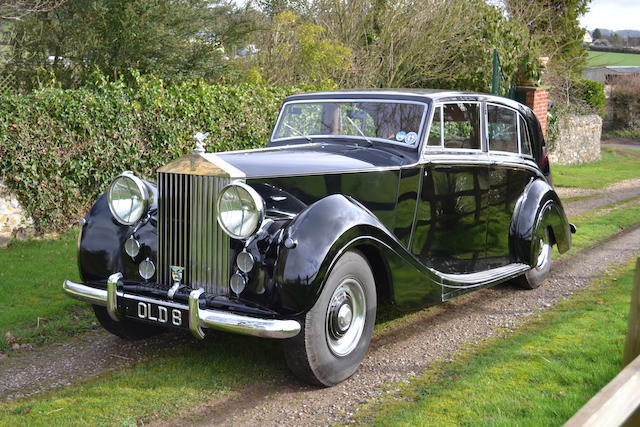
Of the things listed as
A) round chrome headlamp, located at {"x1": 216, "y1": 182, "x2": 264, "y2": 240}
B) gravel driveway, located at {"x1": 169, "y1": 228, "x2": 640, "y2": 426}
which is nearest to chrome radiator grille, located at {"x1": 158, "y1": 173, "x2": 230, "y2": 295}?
round chrome headlamp, located at {"x1": 216, "y1": 182, "x2": 264, "y2": 240}

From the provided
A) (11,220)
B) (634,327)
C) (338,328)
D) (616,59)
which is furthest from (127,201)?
(616,59)

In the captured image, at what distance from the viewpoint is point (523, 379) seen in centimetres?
418

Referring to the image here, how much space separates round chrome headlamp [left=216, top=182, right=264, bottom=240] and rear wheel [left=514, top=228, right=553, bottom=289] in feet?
11.1

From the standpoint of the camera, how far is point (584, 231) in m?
9.62

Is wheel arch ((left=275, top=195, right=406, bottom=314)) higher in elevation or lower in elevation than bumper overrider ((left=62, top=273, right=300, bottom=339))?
higher

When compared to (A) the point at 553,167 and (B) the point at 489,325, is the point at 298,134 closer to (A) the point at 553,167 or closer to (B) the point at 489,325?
(B) the point at 489,325

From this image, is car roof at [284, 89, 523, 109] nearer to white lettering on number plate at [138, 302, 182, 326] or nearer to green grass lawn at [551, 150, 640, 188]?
white lettering on number plate at [138, 302, 182, 326]

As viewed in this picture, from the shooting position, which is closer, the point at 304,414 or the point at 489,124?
the point at 304,414

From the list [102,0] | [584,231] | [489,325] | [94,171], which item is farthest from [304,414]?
[102,0]

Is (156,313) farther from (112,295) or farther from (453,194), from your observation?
(453,194)

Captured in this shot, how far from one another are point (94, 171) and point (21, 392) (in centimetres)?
464

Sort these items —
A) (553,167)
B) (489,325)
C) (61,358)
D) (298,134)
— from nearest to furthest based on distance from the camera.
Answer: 1. (61,358)
2. (489,325)
3. (298,134)
4. (553,167)

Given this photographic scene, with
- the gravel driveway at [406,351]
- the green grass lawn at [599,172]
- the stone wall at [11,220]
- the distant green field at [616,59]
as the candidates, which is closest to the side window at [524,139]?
the gravel driveway at [406,351]

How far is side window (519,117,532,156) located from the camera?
6.57 meters
